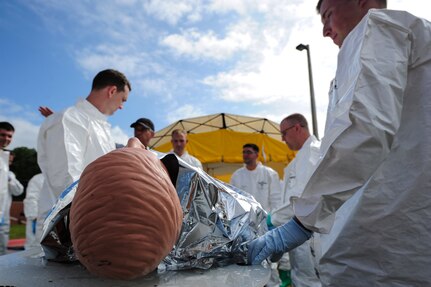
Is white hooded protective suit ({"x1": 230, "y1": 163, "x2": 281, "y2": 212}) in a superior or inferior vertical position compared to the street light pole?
inferior

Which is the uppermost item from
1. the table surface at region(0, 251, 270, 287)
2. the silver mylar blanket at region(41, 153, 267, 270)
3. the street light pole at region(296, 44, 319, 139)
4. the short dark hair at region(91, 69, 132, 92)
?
the street light pole at region(296, 44, 319, 139)

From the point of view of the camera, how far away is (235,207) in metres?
1.16

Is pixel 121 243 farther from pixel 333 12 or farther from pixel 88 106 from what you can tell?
pixel 88 106

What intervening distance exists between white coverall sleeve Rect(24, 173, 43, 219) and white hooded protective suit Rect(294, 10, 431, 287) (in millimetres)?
5917

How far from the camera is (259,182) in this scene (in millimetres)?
4848

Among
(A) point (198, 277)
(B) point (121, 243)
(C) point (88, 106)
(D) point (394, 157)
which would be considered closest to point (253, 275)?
(A) point (198, 277)

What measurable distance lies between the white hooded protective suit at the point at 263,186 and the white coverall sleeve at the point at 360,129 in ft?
12.7

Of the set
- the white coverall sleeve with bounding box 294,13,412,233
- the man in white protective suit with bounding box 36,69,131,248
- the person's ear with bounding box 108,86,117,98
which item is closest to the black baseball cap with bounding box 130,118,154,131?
the man in white protective suit with bounding box 36,69,131,248

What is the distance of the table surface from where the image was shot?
82 centimetres

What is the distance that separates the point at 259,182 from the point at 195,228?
3.88m

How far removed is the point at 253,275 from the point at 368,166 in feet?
1.57

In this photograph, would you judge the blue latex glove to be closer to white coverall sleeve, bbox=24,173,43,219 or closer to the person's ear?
the person's ear

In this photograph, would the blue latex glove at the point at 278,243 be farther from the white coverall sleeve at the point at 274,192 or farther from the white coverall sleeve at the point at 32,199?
the white coverall sleeve at the point at 32,199

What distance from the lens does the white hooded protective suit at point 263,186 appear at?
4.78 meters
